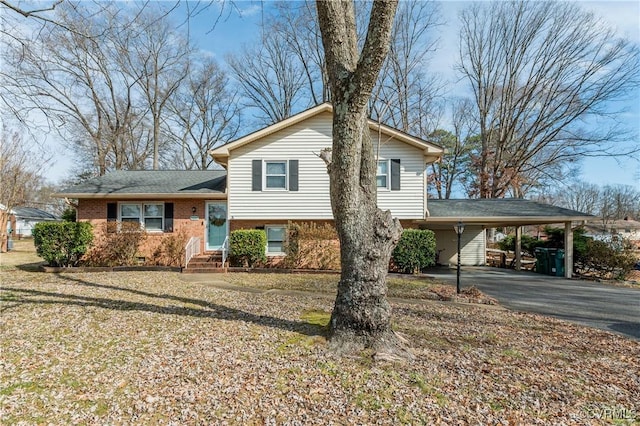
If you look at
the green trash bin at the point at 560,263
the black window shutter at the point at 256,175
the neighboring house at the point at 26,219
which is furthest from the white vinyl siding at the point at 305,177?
the neighboring house at the point at 26,219

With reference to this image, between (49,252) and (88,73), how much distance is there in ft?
56.0

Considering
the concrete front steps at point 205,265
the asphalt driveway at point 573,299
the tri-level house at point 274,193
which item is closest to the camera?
the asphalt driveway at point 573,299

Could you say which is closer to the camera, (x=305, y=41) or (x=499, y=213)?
(x=499, y=213)

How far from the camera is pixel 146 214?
537 inches

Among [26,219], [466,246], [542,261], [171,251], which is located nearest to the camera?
[171,251]

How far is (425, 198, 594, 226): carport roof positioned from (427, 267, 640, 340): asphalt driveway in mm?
2321

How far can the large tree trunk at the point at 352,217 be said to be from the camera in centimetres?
396

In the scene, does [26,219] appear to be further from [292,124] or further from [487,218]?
[487,218]

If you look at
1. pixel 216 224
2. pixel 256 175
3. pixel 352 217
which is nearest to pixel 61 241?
pixel 216 224

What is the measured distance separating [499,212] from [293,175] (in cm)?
880

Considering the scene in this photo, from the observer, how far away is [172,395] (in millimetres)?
3057

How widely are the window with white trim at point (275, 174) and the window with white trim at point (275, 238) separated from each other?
1774mm

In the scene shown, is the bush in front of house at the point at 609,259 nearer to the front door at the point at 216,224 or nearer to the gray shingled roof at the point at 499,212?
A: the gray shingled roof at the point at 499,212

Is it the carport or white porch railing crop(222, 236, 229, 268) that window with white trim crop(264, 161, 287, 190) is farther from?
the carport
